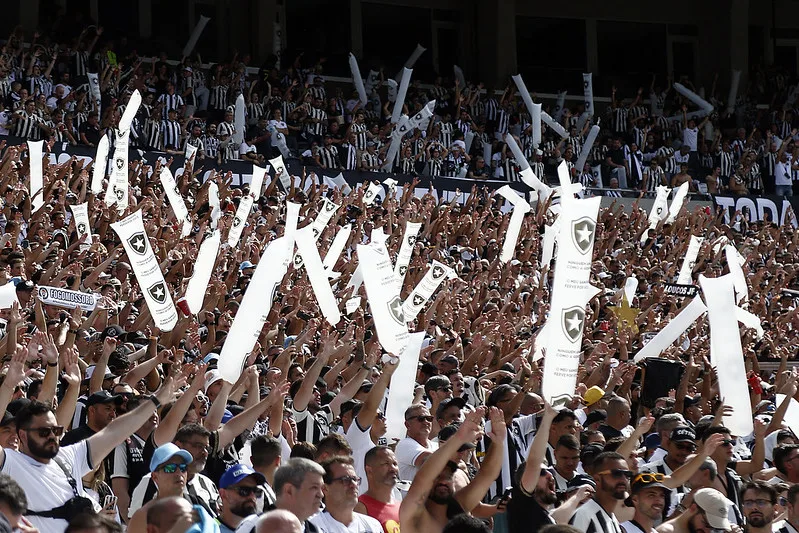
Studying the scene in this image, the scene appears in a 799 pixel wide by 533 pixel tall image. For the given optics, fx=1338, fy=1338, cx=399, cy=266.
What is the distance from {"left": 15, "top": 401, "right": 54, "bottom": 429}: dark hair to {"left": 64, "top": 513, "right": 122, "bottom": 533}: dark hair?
1198mm

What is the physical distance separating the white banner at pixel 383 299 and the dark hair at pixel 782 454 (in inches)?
91.4

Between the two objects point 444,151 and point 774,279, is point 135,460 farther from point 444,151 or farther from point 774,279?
point 444,151

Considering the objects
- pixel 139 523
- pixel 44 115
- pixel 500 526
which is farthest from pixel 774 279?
pixel 139 523

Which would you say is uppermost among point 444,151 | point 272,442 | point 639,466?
point 444,151

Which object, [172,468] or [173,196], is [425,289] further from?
[172,468]

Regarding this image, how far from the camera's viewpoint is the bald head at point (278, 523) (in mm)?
4109

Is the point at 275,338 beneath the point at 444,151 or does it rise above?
beneath

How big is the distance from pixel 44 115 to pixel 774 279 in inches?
404

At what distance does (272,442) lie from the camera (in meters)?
5.78

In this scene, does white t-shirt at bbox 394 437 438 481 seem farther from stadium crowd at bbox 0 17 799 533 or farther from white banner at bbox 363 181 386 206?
white banner at bbox 363 181 386 206

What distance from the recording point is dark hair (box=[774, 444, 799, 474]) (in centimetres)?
765

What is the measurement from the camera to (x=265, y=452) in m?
5.75

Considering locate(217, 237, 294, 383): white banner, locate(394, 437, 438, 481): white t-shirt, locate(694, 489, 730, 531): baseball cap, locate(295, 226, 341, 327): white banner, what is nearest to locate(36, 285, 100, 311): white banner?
locate(217, 237, 294, 383): white banner

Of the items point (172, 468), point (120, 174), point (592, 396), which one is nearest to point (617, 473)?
point (172, 468)
